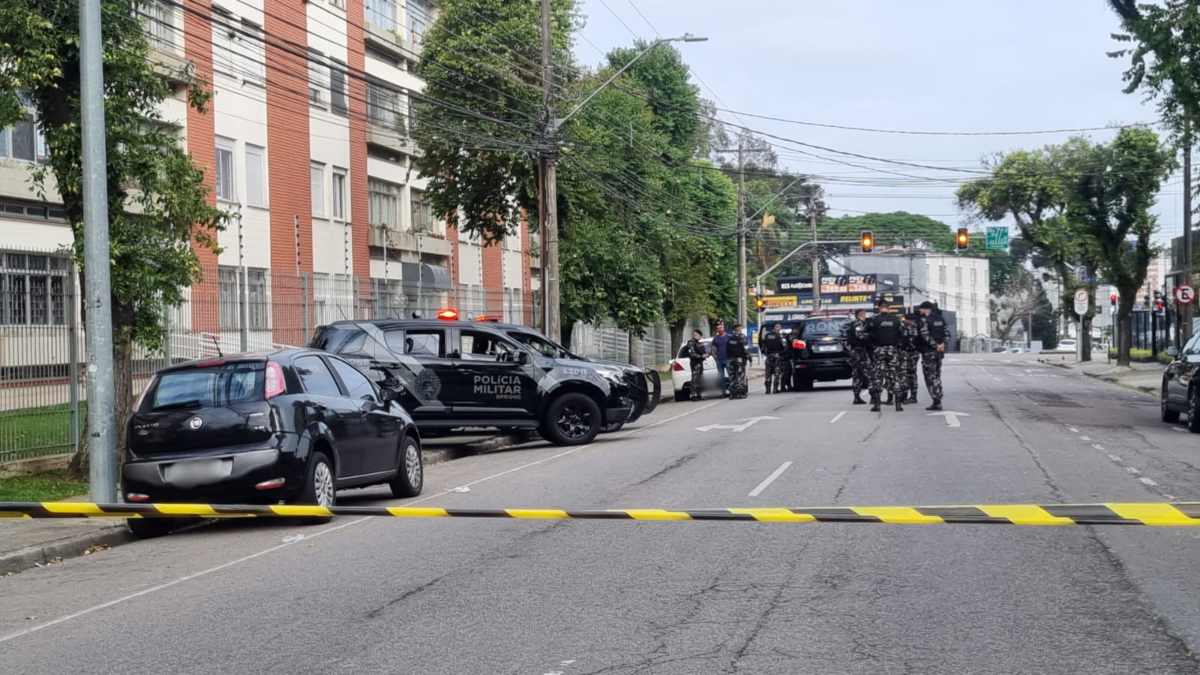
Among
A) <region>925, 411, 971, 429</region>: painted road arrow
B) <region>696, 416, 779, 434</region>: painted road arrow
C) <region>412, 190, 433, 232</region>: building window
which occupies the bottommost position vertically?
<region>696, 416, 779, 434</region>: painted road arrow

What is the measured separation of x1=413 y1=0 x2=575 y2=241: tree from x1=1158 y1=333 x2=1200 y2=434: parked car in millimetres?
15790

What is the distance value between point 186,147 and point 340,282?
8.06 m

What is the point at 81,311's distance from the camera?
17.5 meters

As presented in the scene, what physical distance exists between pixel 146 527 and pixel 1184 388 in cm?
1561

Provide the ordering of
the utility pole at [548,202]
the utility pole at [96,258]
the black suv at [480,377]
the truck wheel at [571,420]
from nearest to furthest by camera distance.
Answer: the utility pole at [96,258]
the black suv at [480,377]
the truck wheel at [571,420]
the utility pole at [548,202]

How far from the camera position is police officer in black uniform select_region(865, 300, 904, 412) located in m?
23.7

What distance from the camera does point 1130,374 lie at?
44.7 m

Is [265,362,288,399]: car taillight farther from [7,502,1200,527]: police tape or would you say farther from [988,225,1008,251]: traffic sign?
[988,225,1008,251]: traffic sign

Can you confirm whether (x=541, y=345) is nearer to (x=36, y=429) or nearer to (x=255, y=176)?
(x=36, y=429)

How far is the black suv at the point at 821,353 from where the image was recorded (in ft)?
110

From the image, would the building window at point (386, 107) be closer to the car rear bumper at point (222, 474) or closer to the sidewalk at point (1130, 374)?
the sidewalk at point (1130, 374)

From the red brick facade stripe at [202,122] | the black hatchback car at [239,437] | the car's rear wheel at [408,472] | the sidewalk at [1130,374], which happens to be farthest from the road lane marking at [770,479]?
the sidewalk at [1130,374]

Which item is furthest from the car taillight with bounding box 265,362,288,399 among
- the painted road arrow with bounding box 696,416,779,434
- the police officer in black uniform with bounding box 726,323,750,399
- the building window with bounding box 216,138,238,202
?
the building window with bounding box 216,138,238,202

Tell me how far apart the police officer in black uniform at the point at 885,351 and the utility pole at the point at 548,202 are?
21.5 feet
